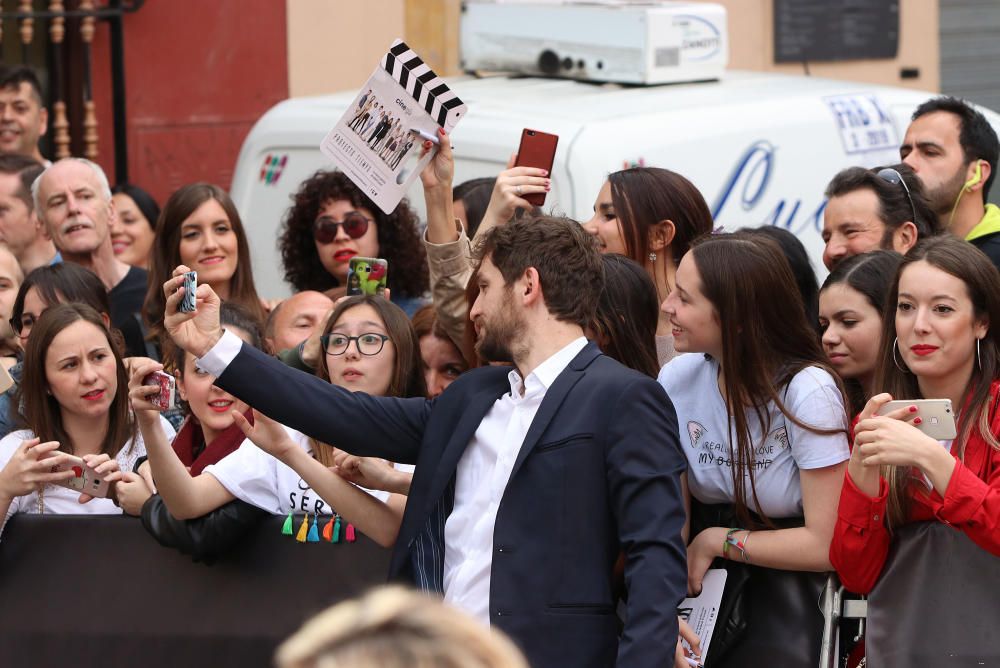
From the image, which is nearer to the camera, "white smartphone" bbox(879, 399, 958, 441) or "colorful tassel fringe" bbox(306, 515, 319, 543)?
"white smartphone" bbox(879, 399, 958, 441)

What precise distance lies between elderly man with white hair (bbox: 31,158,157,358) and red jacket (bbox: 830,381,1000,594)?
11.3 feet

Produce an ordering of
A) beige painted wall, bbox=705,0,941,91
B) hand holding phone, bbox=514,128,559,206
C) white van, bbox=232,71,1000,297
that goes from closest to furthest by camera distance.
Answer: hand holding phone, bbox=514,128,559,206, white van, bbox=232,71,1000,297, beige painted wall, bbox=705,0,941,91

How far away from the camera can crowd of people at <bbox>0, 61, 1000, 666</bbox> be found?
13.5 feet

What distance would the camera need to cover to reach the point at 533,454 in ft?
13.6

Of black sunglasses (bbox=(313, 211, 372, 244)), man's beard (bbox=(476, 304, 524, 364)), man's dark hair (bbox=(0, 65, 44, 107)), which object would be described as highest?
man's dark hair (bbox=(0, 65, 44, 107))

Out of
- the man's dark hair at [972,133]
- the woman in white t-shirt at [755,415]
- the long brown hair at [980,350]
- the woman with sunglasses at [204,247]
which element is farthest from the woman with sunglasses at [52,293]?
the man's dark hair at [972,133]

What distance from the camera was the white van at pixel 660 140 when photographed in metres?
6.89

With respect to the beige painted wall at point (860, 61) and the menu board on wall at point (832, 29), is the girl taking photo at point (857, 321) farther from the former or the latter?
the menu board on wall at point (832, 29)

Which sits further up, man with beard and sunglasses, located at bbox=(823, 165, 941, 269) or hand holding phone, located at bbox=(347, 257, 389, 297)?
man with beard and sunglasses, located at bbox=(823, 165, 941, 269)

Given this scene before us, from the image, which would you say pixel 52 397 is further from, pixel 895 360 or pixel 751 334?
pixel 895 360

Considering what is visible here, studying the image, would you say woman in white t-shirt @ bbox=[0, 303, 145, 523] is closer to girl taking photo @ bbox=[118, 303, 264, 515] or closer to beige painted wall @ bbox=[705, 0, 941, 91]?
girl taking photo @ bbox=[118, 303, 264, 515]

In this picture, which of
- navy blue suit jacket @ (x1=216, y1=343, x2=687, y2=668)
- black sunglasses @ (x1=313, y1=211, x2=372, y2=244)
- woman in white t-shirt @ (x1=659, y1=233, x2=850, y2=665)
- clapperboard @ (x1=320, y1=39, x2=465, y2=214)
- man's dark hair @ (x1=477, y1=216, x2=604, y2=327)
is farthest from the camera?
black sunglasses @ (x1=313, y1=211, x2=372, y2=244)

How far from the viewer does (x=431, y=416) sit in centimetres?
434

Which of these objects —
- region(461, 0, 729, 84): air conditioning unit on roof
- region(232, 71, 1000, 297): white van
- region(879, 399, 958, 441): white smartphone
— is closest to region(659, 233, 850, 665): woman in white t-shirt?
region(879, 399, 958, 441): white smartphone
